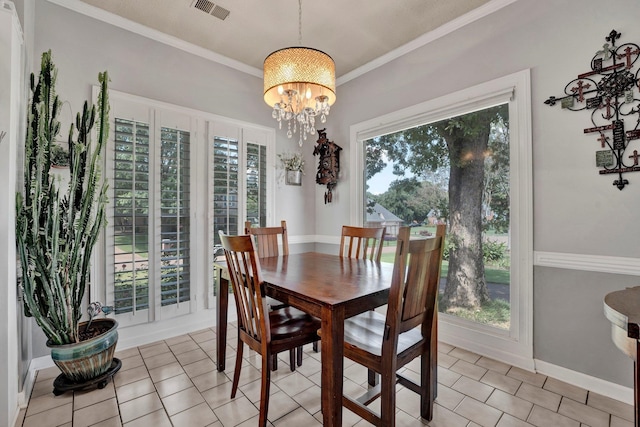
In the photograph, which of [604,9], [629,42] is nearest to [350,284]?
[629,42]

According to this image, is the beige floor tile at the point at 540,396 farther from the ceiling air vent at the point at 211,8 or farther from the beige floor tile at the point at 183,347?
the ceiling air vent at the point at 211,8

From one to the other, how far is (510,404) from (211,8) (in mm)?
3686

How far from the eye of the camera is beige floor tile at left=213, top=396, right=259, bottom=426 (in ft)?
5.64

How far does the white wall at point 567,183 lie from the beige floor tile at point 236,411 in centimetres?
211

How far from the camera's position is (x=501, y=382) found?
2.10 m

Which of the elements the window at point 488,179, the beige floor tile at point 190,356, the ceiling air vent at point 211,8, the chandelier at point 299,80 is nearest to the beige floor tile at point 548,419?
the window at point 488,179

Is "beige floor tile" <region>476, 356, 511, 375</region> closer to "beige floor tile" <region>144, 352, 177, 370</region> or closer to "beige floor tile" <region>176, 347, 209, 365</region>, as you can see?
"beige floor tile" <region>176, 347, 209, 365</region>

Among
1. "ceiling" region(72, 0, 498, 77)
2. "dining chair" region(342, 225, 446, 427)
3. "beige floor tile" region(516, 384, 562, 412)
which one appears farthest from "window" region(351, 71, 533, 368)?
"dining chair" region(342, 225, 446, 427)

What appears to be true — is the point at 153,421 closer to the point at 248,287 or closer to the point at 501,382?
the point at 248,287

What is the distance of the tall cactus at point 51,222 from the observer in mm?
1834

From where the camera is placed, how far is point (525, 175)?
7.43 ft

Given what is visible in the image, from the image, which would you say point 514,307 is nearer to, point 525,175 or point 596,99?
point 525,175

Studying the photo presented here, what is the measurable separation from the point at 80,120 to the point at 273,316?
2.00 m

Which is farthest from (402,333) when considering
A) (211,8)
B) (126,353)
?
(211,8)
